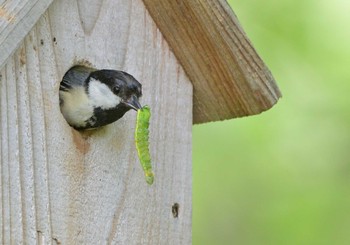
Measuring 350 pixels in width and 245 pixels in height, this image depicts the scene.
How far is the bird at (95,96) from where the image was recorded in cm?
316

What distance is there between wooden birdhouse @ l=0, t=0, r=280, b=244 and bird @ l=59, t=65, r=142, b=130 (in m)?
0.05

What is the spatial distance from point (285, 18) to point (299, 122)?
58 centimetres

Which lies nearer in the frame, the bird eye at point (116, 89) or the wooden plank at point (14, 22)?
the wooden plank at point (14, 22)

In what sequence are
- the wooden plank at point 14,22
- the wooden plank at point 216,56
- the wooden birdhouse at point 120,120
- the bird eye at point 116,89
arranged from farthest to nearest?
the wooden plank at point 216,56 < the bird eye at point 116,89 < the wooden birdhouse at point 120,120 < the wooden plank at point 14,22

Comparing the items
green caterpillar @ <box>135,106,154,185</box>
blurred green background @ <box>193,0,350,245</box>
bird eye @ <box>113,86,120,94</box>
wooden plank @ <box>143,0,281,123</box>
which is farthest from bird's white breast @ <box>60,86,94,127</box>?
blurred green background @ <box>193,0,350,245</box>

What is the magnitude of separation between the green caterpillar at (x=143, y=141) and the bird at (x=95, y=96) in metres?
0.06

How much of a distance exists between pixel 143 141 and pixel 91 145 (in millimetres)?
179

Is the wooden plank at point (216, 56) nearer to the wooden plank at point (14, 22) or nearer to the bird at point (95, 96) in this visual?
the bird at point (95, 96)

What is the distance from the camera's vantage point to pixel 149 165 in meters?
3.08

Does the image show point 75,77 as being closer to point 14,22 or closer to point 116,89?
point 116,89

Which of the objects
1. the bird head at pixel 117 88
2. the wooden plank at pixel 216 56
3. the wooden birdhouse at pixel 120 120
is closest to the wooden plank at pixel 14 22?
the wooden birdhouse at pixel 120 120

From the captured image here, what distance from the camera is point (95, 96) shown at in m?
3.32

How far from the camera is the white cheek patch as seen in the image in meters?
3.22

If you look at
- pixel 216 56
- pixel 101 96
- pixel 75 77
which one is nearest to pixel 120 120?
pixel 101 96
